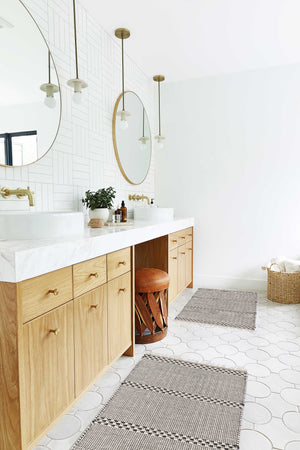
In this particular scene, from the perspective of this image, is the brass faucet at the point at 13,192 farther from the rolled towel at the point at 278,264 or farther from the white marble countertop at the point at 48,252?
the rolled towel at the point at 278,264

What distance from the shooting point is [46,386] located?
51.6 inches

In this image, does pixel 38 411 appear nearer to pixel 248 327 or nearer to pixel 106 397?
pixel 106 397

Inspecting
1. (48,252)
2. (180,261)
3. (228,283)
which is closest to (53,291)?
(48,252)

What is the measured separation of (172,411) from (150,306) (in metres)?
0.78

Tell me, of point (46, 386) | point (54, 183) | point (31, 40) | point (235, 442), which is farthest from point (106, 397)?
point (31, 40)

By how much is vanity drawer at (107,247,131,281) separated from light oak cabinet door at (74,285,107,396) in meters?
0.10

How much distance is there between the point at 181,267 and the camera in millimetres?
3287

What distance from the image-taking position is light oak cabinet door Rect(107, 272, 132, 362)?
1.82 m

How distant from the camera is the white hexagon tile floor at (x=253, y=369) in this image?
1.45 m

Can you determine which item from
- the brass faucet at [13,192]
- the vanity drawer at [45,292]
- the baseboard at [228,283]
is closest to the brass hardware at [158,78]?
the baseboard at [228,283]

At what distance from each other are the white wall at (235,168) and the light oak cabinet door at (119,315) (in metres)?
2.02

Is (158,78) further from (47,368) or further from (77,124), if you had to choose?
(47,368)

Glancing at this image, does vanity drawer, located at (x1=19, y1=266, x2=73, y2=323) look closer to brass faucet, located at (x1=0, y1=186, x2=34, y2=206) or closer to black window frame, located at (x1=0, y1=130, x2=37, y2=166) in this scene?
brass faucet, located at (x1=0, y1=186, x2=34, y2=206)

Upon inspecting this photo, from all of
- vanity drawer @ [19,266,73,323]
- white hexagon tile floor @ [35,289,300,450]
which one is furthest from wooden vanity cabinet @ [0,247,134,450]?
white hexagon tile floor @ [35,289,300,450]
